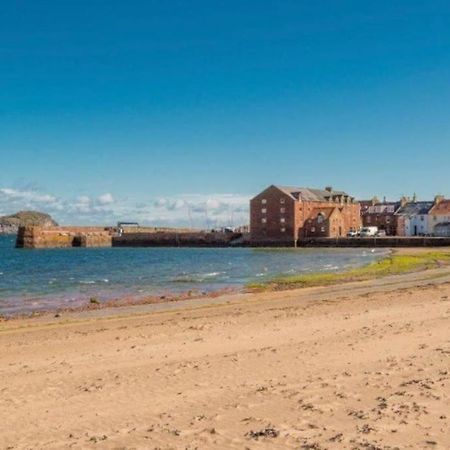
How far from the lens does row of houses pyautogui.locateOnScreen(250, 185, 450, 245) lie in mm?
127312

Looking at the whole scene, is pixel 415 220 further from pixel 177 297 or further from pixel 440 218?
pixel 177 297

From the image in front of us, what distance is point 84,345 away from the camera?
50.7 ft

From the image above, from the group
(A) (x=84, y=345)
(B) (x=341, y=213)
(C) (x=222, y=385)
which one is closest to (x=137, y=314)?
(A) (x=84, y=345)

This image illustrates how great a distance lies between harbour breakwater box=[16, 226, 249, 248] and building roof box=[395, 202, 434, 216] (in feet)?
116

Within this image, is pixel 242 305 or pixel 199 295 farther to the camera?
pixel 199 295

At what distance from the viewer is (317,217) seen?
12838 centimetres

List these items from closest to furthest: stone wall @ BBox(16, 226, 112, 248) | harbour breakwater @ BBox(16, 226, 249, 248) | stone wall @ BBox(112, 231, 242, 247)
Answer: harbour breakwater @ BBox(16, 226, 249, 248) < stone wall @ BBox(16, 226, 112, 248) < stone wall @ BBox(112, 231, 242, 247)

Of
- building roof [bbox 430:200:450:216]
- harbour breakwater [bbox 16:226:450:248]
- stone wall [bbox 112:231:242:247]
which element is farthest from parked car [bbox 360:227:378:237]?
stone wall [bbox 112:231:242:247]

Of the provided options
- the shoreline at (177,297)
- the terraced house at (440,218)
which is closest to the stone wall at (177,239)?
the terraced house at (440,218)

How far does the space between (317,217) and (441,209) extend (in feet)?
85.9

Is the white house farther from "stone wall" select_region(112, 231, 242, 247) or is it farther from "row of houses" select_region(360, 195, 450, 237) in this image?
"stone wall" select_region(112, 231, 242, 247)

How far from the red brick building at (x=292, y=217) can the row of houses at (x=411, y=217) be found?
420 inches

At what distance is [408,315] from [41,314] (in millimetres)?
14614

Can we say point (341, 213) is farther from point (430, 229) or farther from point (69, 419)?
point (69, 419)
